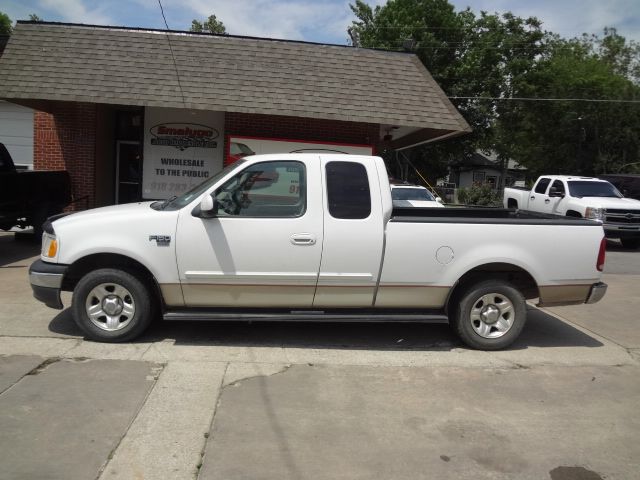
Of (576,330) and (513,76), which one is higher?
(513,76)

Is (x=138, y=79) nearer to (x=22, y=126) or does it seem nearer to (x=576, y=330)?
(x=22, y=126)

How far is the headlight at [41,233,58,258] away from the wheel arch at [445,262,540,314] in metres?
3.83

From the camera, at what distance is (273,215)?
541cm

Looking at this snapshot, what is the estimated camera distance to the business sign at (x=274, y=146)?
12219 mm

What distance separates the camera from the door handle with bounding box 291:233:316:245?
5379 mm

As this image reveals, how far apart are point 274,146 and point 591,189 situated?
30.9 ft

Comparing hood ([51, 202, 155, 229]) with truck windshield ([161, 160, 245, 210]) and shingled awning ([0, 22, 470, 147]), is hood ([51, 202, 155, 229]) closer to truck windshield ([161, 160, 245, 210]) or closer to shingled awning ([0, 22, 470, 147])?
truck windshield ([161, 160, 245, 210])

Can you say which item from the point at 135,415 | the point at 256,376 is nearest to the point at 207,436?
the point at 135,415

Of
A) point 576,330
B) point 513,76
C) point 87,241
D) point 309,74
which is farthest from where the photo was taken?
point 513,76

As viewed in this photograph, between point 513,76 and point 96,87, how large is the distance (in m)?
33.4

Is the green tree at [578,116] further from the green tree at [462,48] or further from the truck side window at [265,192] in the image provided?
the truck side window at [265,192]

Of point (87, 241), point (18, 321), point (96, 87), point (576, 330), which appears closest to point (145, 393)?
point (87, 241)

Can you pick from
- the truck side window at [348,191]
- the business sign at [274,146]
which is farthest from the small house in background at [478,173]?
the truck side window at [348,191]

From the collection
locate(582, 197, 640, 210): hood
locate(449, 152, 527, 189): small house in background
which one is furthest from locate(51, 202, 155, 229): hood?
locate(449, 152, 527, 189): small house in background
